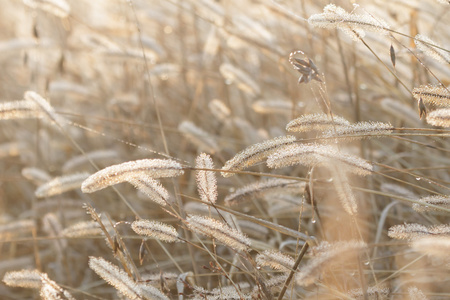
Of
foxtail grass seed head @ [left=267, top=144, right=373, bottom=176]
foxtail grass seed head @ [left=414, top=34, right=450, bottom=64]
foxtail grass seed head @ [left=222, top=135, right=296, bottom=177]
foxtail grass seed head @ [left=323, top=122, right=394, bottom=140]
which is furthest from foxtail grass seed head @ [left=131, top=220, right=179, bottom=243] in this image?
foxtail grass seed head @ [left=414, top=34, right=450, bottom=64]

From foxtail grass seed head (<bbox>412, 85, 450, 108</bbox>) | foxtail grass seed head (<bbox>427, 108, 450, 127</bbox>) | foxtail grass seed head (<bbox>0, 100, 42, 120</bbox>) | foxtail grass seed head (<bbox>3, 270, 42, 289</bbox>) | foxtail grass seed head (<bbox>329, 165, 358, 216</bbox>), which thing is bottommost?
foxtail grass seed head (<bbox>3, 270, 42, 289</bbox>)

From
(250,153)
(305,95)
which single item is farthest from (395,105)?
(250,153)

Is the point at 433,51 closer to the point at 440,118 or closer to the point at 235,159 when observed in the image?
the point at 440,118

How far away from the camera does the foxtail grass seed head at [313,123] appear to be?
1786 millimetres

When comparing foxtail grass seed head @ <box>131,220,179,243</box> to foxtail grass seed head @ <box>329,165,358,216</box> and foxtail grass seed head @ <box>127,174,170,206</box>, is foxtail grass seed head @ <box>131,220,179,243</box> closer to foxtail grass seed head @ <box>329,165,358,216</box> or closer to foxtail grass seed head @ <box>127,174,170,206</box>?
foxtail grass seed head @ <box>127,174,170,206</box>

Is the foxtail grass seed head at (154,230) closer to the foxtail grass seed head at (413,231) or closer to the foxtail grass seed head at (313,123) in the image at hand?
the foxtail grass seed head at (313,123)

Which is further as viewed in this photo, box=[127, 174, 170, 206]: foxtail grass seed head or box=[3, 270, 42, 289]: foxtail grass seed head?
box=[3, 270, 42, 289]: foxtail grass seed head

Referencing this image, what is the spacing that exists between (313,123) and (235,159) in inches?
11.4

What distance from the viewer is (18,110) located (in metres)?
2.27

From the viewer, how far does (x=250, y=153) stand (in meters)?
1.77

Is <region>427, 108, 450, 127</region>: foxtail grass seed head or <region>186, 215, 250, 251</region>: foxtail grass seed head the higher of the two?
<region>427, 108, 450, 127</region>: foxtail grass seed head

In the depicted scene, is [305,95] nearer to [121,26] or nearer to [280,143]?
[121,26]

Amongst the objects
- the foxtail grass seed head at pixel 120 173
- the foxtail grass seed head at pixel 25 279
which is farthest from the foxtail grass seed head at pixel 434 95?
the foxtail grass seed head at pixel 25 279

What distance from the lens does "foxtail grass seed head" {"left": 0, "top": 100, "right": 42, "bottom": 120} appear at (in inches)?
88.5
